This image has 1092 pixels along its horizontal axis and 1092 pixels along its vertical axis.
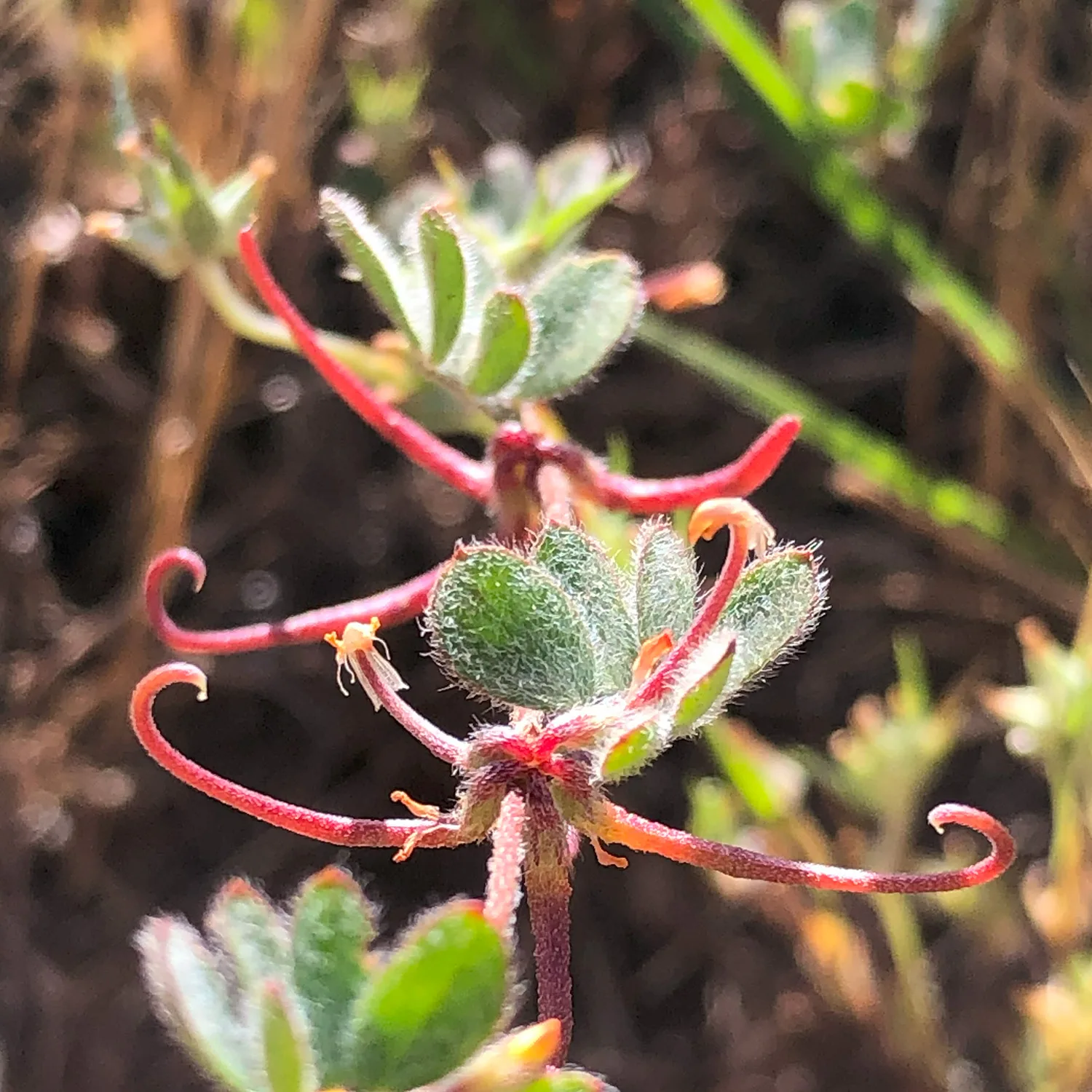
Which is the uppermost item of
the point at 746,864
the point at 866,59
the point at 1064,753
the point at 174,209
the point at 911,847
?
Answer: the point at 174,209

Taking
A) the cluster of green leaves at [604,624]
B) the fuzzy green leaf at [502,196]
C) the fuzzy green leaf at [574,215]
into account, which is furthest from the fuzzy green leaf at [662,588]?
the fuzzy green leaf at [502,196]

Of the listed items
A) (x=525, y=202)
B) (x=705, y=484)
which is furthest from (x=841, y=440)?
(x=705, y=484)

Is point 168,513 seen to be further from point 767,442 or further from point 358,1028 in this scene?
point 358,1028

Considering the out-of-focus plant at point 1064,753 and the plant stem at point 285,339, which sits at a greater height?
the plant stem at point 285,339

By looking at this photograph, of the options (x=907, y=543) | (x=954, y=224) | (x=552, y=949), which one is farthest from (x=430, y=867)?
(x=552, y=949)

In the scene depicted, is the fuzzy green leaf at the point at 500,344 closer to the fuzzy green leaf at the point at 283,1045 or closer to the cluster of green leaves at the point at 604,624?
the cluster of green leaves at the point at 604,624

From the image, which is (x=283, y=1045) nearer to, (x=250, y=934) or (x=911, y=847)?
(x=250, y=934)
